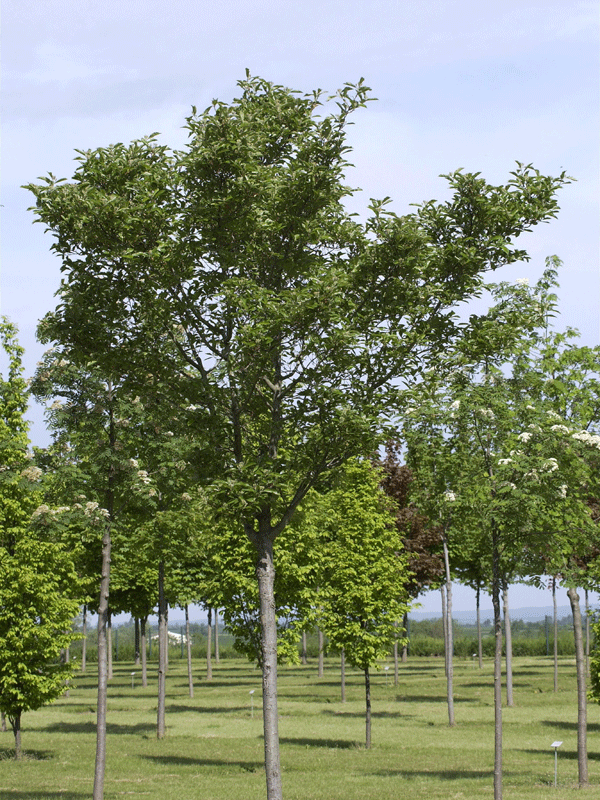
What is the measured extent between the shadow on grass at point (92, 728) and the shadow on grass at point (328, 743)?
6.05 metres

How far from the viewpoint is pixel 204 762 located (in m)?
21.7

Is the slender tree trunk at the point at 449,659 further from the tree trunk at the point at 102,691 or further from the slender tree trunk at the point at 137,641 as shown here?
the slender tree trunk at the point at 137,641

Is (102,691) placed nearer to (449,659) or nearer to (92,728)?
(92,728)

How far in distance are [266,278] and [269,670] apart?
559 cm

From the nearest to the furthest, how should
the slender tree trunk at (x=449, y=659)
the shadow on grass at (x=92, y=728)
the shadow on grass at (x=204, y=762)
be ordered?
the shadow on grass at (x=204, y=762)
the slender tree trunk at (x=449, y=659)
the shadow on grass at (x=92, y=728)

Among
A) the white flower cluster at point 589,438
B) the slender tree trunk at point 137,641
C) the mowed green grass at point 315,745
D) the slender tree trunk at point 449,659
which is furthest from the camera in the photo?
the slender tree trunk at point 137,641

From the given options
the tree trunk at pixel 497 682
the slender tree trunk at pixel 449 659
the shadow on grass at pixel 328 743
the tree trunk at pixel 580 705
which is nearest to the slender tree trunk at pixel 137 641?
the slender tree trunk at pixel 449 659

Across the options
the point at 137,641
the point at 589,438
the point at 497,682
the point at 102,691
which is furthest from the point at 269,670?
the point at 137,641

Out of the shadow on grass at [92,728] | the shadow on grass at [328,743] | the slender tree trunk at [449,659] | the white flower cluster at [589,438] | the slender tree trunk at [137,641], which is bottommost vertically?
the slender tree trunk at [137,641]

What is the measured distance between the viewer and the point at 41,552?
2188 centimetres

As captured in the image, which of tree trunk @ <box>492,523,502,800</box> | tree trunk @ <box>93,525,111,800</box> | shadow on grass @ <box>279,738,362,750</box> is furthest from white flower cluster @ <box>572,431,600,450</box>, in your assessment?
shadow on grass @ <box>279,738,362,750</box>

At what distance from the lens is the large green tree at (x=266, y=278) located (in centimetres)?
1080

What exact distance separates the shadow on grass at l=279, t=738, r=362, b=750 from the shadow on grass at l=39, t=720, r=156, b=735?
19.8 feet

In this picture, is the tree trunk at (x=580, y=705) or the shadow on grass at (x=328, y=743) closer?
the tree trunk at (x=580, y=705)
